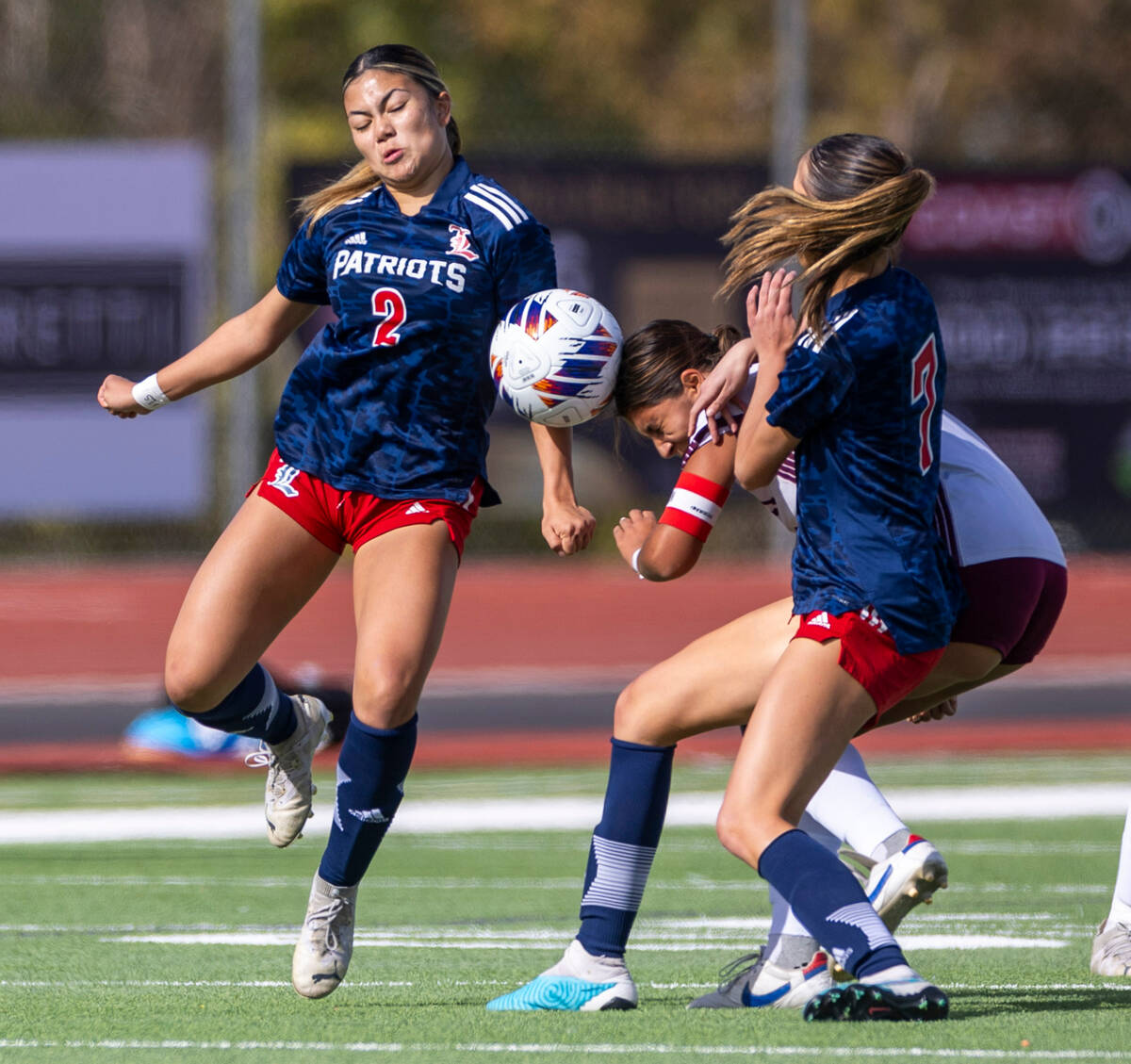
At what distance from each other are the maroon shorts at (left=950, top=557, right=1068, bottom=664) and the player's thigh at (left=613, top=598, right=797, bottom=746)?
1.32 ft

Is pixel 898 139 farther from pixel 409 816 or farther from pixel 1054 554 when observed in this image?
pixel 1054 554

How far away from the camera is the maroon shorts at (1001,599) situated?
16.0 ft

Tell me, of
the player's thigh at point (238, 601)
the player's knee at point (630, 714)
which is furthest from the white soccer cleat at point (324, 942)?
the player's knee at point (630, 714)

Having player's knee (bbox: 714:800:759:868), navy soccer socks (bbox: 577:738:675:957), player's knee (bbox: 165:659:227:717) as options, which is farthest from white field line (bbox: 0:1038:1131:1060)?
player's knee (bbox: 165:659:227:717)

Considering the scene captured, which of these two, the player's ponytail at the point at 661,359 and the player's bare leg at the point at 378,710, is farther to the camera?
the player's bare leg at the point at 378,710

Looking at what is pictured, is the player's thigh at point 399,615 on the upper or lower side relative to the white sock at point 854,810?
upper

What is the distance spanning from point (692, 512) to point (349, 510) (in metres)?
1.07

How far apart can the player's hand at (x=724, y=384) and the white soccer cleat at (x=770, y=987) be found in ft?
A: 4.15

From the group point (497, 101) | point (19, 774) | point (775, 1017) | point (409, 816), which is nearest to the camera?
point (775, 1017)

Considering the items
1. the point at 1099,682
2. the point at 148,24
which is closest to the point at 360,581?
the point at 1099,682

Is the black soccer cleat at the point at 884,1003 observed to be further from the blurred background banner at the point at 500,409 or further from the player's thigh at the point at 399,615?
the blurred background banner at the point at 500,409

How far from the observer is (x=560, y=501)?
16.9 ft

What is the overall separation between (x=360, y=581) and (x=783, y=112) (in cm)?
1103

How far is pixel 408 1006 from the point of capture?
5.10 meters
